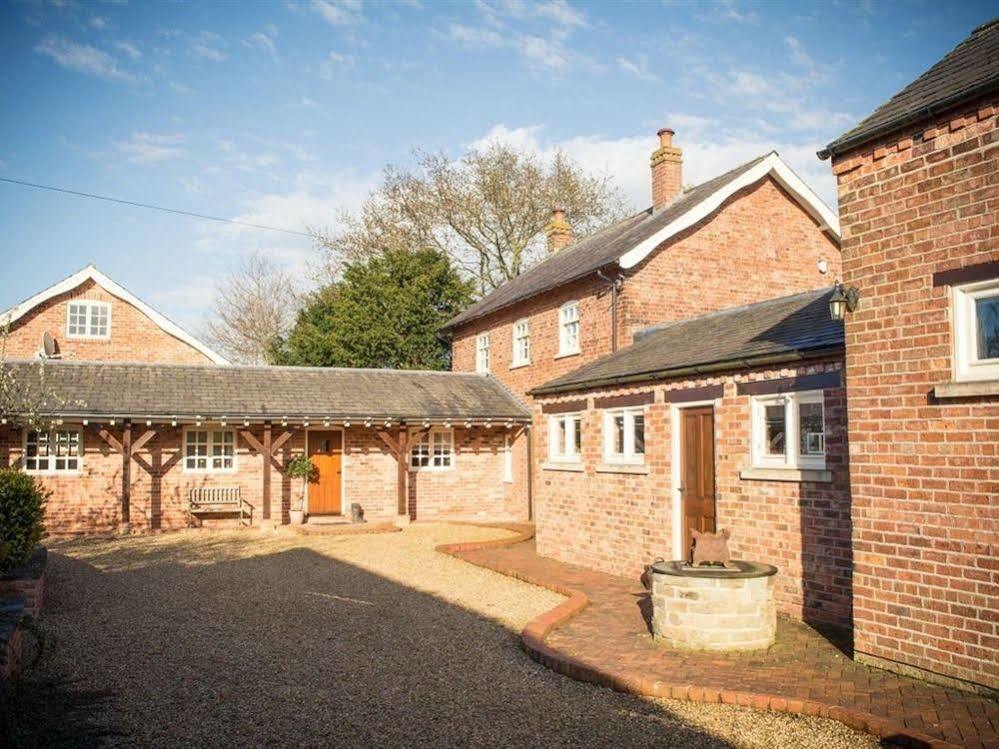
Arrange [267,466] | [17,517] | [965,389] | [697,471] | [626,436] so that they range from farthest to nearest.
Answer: [267,466] → [626,436] → [697,471] → [17,517] → [965,389]

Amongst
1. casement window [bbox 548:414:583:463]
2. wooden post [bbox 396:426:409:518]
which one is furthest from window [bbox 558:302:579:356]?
casement window [bbox 548:414:583:463]

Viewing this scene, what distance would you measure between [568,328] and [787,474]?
1119 centimetres

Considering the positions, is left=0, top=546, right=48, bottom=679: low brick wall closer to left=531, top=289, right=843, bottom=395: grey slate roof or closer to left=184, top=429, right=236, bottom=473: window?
left=531, top=289, right=843, bottom=395: grey slate roof

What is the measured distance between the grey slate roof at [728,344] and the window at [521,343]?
22.9 ft

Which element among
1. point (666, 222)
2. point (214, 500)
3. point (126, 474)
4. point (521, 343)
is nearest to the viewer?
point (126, 474)

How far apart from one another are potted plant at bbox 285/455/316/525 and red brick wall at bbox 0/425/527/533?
0.19 m

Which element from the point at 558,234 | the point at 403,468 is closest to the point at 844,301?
the point at 403,468

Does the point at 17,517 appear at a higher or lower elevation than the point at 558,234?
lower

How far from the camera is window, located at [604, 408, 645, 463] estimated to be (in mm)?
11688

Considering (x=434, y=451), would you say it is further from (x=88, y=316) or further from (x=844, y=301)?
(x=844, y=301)

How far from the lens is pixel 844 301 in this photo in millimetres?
7137

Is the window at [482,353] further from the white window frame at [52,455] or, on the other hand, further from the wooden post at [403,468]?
the white window frame at [52,455]

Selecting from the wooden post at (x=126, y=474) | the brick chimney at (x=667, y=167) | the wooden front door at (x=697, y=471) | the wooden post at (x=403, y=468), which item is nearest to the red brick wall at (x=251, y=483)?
the wooden post at (x=126, y=474)

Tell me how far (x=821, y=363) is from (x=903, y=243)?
6.61 feet
